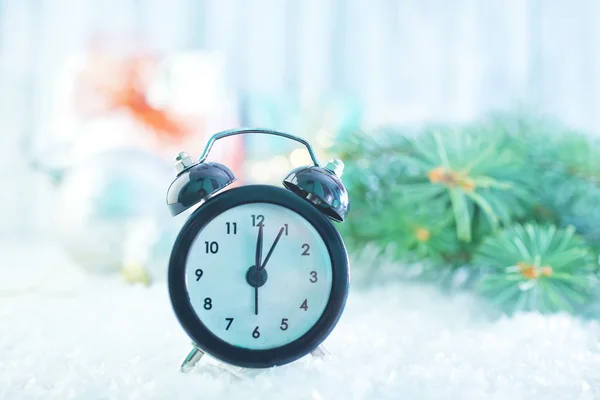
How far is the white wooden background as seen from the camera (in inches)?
55.6

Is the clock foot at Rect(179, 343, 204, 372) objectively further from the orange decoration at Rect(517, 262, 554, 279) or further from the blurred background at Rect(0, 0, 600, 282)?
the blurred background at Rect(0, 0, 600, 282)

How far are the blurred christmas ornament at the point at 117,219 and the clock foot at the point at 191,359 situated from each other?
38 cm

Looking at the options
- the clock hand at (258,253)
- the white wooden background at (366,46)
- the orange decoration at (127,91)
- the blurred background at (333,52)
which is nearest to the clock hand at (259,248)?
the clock hand at (258,253)

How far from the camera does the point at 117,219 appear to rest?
0.87 meters

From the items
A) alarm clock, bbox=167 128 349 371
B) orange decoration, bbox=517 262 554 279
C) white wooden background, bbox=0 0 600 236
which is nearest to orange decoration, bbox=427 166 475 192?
orange decoration, bbox=517 262 554 279

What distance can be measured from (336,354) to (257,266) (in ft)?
0.40

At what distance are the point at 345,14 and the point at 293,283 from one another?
3.59 ft

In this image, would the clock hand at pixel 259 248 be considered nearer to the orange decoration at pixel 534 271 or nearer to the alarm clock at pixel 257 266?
the alarm clock at pixel 257 266

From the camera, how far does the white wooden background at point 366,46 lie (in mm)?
1411

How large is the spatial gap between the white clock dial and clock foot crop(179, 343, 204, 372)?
24 millimetres

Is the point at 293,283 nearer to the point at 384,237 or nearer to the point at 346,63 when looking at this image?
the point at 384,237

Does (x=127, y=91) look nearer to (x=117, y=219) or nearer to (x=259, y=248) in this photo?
(x=117, y=219)

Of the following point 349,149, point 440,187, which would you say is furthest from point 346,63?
point 440,187

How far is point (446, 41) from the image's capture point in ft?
4.71
